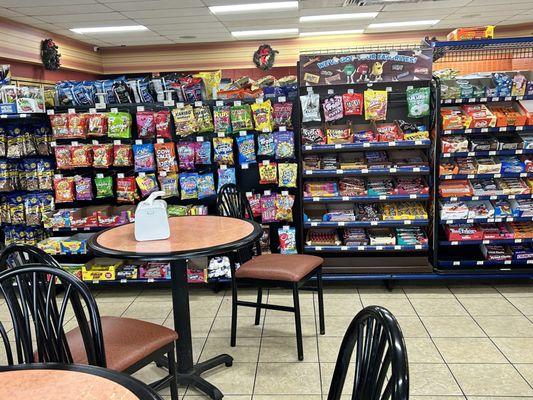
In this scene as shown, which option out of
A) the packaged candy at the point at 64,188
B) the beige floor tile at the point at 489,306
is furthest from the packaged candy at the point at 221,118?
the beige floor tile at the point at 489,306

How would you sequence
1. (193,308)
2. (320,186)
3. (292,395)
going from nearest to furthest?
(292,395)
(193,308)
(320,186)

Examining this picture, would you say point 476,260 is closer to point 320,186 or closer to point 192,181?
point 320,186

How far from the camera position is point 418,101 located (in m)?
4.14

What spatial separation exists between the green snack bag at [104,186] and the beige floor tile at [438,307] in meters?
3.10

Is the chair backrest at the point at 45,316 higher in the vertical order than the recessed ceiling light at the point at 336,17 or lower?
lower

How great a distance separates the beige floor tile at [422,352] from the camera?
10.1 feet

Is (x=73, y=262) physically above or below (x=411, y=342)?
above

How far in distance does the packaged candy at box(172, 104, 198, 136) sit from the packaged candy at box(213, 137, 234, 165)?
0.26 metres

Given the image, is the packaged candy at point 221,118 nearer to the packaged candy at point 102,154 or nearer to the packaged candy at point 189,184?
the packaged candy at point 189,184

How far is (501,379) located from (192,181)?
3.00 meters

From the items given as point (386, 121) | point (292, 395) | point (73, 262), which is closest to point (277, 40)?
point (386, 121)

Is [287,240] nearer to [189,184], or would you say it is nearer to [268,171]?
[268,171]

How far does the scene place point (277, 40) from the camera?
11.4 metres

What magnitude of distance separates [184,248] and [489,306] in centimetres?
293
